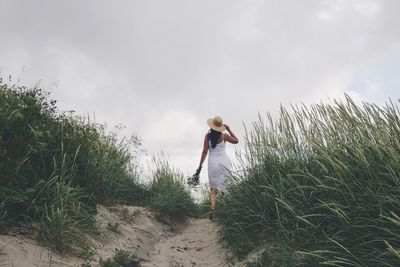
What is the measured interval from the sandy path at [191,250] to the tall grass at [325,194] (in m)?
0.44

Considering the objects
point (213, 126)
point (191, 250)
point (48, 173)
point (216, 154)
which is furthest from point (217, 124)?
point (48, 173)

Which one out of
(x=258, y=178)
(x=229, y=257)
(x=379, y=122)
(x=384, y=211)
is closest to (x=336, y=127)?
(x=379, y=122)

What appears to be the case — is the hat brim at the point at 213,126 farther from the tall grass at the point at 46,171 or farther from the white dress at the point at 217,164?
the tall grass at the point at 46,171

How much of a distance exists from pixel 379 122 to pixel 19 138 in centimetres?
483

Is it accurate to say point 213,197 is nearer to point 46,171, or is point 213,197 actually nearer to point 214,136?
point 214,136

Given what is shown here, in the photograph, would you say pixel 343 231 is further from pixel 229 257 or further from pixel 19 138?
pixel 19 138

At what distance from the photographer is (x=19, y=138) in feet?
19.8

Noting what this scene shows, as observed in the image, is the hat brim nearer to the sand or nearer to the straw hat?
the straw hat

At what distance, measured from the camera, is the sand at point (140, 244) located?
5.34 meters

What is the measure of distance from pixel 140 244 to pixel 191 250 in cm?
93

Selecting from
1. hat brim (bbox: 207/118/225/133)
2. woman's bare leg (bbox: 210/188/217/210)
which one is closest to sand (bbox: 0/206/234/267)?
woman's bare leg (bbox: 210/188/217/210)

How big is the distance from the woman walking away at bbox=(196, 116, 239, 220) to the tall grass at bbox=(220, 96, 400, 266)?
1.72 m

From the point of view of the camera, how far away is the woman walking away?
9.12 meters

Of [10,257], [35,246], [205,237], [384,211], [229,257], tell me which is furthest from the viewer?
[205,237]
